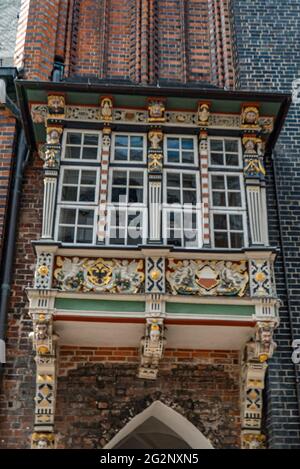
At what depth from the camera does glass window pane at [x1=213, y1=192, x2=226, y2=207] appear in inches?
420

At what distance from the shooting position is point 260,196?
10.5 meters

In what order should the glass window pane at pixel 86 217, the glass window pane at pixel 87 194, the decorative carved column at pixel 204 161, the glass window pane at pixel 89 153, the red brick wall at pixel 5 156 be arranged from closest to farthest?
the decorative carved column at pixel 204 161 < the glass window pane at pixel 86 217 < the glass window pane at pixel 87 194 < the glass window pane at pixel 89 153 < the red brick wall at pixel 5 156

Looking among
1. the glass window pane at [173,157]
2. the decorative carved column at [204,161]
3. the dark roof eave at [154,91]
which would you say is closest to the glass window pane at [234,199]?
the decorative carved column at [204,161]

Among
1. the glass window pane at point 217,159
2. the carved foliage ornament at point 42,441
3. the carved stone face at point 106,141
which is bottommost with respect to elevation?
the carved foliage ornament at point 42,441

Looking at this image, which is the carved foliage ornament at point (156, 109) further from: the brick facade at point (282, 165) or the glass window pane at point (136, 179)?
the brick facade at point (282, 165)

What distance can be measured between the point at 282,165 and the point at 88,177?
3.54m

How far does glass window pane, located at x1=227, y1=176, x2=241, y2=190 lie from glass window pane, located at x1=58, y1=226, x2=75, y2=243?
246 cm

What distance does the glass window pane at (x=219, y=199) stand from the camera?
1066 centimetres

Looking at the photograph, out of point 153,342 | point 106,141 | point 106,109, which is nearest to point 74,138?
point 106,141

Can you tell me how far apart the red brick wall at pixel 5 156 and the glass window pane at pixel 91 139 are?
1.47 m

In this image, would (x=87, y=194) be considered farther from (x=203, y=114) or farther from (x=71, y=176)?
(x=203, y=114)

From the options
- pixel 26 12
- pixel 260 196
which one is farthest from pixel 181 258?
pixel 26 12

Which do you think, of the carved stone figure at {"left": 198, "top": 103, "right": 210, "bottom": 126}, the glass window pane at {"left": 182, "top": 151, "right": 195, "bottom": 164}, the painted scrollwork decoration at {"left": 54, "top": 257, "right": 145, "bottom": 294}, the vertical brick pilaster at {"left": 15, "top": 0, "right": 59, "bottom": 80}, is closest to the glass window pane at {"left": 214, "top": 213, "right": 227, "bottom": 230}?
the glass window pane at {"left": 182, "top": 151, "right": 195, "bottom": 164}

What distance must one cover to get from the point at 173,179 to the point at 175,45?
14.3 feet
